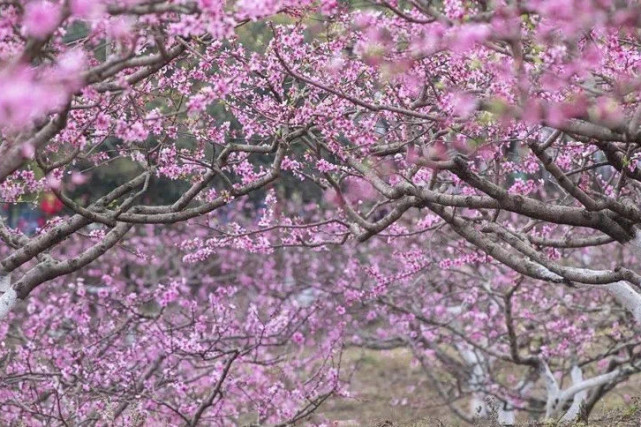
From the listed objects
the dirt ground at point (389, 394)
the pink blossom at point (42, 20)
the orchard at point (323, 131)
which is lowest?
the pink blossom at point (42, 20)

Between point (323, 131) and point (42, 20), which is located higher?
point (323, 131)

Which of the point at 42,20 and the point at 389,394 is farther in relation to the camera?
the point at 389,394

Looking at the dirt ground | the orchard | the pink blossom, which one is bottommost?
the pink blossom

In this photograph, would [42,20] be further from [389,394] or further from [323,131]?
[389,394]

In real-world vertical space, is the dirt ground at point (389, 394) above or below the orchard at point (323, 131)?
above

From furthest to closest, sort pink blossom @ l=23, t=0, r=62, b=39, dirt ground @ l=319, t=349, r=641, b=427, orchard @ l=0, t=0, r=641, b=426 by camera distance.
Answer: dirt ground @ l=319, t=349, r=641, b=427, orchard @ l=0, t=0, r=641, b=426, pink blossom @ l=23, t=0, r=62, b=39

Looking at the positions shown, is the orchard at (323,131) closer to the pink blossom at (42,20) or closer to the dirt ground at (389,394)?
the pink blossom at (42,20)

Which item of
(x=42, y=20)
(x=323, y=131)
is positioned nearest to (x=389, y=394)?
(x=323, y=131)

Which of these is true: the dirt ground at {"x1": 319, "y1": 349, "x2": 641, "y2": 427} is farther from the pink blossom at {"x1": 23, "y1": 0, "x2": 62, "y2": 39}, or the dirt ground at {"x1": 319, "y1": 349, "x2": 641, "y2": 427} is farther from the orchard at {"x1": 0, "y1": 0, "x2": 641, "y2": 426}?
the pink blossom at {"x1": 23, "y1": 0, "x2": 62, "y2": 39}

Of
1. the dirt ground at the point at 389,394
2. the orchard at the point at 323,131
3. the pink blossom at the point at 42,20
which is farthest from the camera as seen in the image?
the dirt ground at the point at 389,394

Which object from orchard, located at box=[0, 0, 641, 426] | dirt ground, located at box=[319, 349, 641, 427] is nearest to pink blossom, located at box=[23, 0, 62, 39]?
orchard, located at box=[0, 0, 641, 426]

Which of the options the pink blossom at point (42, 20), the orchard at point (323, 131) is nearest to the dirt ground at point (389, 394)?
the orchard at point (323, 131)

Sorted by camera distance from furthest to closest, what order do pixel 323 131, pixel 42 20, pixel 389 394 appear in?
pixel 389 394, pixel 323 131, pixel 42 20

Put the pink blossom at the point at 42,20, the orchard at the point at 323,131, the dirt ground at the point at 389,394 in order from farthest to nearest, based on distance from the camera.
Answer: the dirt ground at the point at 389,394 < the orchard at the point at 323,131 < the pink blossom at the point at 42,20
